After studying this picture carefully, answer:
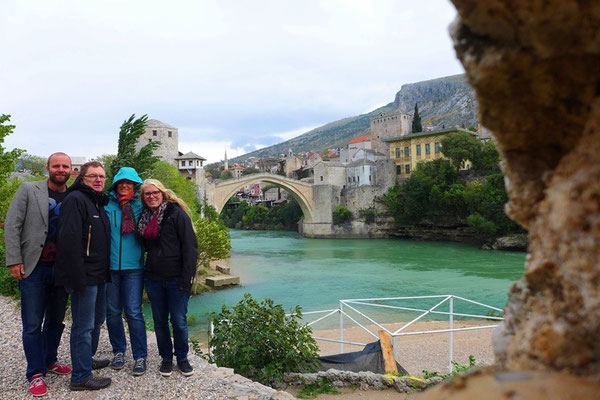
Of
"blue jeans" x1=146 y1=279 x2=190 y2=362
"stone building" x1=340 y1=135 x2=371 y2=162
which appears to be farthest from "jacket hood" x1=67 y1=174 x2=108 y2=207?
"stone building" x1=340 y1=135 x2=371 y2=162

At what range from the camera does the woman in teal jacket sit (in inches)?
141

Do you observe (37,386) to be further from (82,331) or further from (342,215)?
(342,215)

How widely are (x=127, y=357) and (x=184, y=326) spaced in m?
0.77

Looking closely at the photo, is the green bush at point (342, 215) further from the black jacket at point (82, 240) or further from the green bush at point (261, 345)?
the black jacket at point (82, 240)

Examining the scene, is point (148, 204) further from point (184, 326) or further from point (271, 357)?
point (271, 357)

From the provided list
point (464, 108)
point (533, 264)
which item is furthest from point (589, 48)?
point (464, 108)

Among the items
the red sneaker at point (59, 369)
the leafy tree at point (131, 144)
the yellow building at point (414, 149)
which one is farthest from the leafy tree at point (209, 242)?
the yellow building at point (414, 149)

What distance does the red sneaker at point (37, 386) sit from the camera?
10.3ft

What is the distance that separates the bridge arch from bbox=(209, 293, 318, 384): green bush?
28522 millimetres

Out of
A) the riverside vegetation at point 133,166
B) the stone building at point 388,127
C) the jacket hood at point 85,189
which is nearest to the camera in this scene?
the jacket hood at point 85,189

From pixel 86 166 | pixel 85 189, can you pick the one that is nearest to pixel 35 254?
pixel 85 189

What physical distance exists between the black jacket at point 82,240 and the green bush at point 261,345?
1774 mm

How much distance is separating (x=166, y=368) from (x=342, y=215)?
35877 mm

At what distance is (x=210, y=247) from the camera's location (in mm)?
15289
